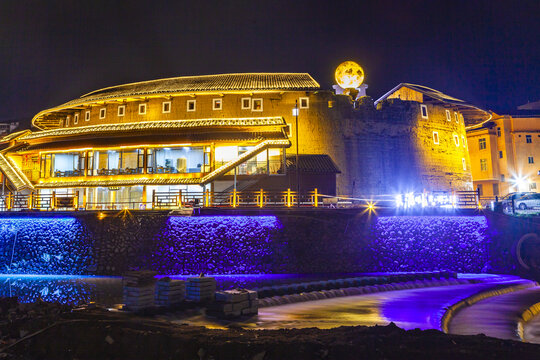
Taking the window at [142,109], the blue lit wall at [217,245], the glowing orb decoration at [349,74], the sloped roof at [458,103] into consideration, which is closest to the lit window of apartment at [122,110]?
the window at [142,109]

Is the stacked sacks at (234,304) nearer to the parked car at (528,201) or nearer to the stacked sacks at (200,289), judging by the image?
the stacked sacks at (200,289)

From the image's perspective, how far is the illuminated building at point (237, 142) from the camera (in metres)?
28.5

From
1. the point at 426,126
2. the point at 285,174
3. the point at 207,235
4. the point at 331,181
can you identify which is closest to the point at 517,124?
the point at 426,126

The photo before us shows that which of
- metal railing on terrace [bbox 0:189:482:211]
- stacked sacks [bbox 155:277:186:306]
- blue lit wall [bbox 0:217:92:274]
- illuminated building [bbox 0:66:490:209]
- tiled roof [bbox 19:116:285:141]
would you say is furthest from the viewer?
tiled roof [bbox 19:116:285:141]

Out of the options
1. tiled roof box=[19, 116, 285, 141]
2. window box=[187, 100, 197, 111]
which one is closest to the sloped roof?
tiled roof box=[19, 116, 285, 141]

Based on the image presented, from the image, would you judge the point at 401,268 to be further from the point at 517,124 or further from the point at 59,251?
the point at 517,124

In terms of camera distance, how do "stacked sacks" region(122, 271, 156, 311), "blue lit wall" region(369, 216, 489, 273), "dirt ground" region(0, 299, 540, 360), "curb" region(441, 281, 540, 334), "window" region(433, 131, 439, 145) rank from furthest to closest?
"window" region(433, 131, 439, 145) < "blue lit wall" region(369, 216, 489, 273) < "curb" region(441, 281, 540, 334) < "stacked sacks" region(122, 271, 156, 311) < "dirt ground" region(0, 299, 540, 360)

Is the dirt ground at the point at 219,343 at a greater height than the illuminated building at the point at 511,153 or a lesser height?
lesser

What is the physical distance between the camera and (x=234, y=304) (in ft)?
35.7

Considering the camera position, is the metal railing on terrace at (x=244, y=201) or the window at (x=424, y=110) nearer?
the metal railing on terrace at (x=244, y=201)

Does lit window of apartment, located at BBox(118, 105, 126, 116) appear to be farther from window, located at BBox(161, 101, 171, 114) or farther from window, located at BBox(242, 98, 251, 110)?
window, located at BBox(242, 98, 251, 110)

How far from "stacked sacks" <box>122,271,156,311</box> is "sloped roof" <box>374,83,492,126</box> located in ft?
94.4

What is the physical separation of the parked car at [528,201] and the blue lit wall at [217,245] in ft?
44.8

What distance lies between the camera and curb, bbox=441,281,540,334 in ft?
38.5
